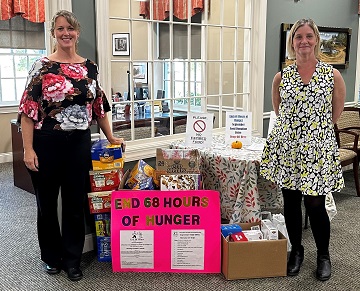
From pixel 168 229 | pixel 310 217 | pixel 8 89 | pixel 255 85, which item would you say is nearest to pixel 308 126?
pixel 310 217

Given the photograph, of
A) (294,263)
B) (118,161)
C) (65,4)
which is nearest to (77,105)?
(118,161)

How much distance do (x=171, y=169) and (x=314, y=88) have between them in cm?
103

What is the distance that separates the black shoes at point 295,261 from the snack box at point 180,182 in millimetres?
693

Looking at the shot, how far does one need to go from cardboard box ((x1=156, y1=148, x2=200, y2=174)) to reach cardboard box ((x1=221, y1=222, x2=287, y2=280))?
0.51 meters

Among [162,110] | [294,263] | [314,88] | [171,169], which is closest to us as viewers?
[314,88]

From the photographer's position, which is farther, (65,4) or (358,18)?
(358,18)

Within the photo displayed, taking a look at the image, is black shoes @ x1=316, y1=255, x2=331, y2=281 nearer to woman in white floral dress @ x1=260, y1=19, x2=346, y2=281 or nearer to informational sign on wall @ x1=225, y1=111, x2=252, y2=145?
woman in white floral dress @ x1=260, y1=19, x2=346, y2=281

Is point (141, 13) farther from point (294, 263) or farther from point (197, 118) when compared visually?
point (294, 263)

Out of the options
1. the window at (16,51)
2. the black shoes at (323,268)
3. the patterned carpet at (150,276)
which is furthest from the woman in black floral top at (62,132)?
the window at (16,51)

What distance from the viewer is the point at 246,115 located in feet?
11.0

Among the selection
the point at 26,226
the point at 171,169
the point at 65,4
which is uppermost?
the point at 65,4

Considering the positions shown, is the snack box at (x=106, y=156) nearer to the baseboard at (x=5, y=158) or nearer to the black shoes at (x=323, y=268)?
the black shoes at (x=323, y=268)

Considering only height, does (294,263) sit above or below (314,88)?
below

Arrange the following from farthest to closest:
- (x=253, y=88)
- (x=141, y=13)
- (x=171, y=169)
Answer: (x=253, y=88)
(x=141, y=13)
(x=171, y=169)
